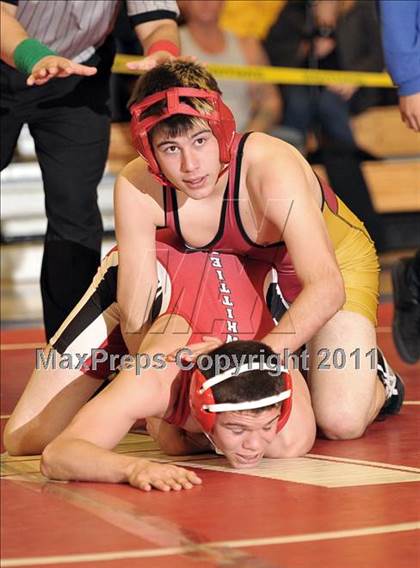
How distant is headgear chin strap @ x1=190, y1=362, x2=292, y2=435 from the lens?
3.42m

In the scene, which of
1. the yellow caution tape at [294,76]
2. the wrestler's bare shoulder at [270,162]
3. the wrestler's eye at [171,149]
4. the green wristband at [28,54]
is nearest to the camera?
the wrestler's eye at [171,149]

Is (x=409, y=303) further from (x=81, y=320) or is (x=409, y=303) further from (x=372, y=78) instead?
(x=372, y=78)

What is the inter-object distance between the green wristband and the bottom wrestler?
657 millimetres

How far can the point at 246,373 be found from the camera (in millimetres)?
3457

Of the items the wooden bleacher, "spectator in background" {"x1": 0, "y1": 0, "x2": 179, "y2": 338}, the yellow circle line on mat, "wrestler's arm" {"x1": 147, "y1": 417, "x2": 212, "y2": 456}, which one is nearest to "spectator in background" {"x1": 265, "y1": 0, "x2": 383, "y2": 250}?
the wooden bleacher

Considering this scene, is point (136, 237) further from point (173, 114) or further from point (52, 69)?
point (52, 69)

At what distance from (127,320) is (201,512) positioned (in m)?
1.01

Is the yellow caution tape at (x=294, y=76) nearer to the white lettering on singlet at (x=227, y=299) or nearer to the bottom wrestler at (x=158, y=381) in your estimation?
the bottom wrestler at (x=158, y=381)

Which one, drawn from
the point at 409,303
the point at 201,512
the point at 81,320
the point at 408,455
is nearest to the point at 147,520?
the point at 201,512

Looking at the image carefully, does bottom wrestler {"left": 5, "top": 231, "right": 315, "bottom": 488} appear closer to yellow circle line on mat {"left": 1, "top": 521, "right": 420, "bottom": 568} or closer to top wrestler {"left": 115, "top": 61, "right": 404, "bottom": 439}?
top wrestler {"left": 115, "top": 61, "right": 404, "bottom": 439}

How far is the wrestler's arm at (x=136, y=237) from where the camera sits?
3908 mm

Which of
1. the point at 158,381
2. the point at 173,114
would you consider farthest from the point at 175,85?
the point at 158,381

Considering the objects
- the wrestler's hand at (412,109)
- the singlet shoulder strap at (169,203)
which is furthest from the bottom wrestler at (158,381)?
the wrestler's hand at (412,109)

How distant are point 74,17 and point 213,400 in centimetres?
204
